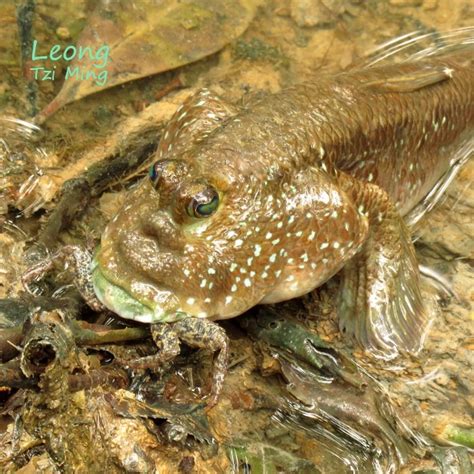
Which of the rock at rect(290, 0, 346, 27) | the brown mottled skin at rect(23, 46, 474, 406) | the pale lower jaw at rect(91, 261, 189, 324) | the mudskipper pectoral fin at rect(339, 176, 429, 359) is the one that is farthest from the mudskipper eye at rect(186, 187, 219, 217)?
the rock at rect(290, 0, 346, 27)

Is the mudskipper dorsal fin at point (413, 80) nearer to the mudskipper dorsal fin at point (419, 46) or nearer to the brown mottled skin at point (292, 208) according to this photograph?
the brown mottled skin at point (292, 208)

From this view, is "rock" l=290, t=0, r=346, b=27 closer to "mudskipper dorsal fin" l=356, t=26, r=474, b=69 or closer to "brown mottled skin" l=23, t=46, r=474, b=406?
"mudskipper dorsal fin" l=356, t=26, r=474, b=69

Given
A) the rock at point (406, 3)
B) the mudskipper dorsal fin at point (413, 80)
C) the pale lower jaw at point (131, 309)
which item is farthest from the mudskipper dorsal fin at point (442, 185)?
the pale lower jaw at point (131, 309)

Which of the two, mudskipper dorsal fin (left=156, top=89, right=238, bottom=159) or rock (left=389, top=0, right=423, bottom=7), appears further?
rock (left=389, top=0, right=423, bottom=7)

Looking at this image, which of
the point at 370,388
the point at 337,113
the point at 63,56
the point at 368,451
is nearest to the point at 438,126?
the point at 337,113

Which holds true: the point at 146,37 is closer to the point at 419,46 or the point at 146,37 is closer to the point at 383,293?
the point at 419,46

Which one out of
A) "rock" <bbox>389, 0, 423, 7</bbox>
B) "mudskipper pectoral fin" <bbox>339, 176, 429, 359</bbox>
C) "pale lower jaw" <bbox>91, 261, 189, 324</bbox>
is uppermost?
"rock" <bbox>389, 0, 423, 7</bbox>

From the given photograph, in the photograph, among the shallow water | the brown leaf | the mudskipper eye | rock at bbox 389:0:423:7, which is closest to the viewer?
the shallow water

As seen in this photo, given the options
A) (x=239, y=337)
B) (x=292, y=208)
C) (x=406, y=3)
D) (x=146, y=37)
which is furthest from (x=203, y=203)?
(x=406, y=3)

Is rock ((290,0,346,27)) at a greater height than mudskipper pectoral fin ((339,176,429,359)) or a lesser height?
greater
